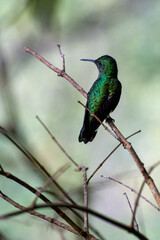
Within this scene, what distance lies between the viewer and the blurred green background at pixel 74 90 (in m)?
4.18

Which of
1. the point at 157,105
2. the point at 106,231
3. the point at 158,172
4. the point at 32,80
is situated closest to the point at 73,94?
the point at 32,80

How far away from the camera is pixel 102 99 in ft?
9.02

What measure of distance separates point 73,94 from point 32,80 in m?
0.74

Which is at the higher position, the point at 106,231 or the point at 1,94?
the point at 1,94

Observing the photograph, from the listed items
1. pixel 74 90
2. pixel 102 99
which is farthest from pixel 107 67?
pixel 74 90

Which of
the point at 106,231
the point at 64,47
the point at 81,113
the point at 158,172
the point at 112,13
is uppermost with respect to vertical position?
the point at 112,13

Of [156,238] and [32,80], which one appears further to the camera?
[32,80]

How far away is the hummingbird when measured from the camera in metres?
2.63

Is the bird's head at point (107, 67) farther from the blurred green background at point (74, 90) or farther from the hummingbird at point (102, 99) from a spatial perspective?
the blurred green background at point (74, 90)

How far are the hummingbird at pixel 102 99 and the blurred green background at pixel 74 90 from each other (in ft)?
4.55

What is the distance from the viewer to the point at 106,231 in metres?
4.02

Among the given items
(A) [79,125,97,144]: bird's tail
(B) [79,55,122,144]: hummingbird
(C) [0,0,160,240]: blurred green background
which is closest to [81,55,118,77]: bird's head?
(B) [79,55,122,144]: hummingbird

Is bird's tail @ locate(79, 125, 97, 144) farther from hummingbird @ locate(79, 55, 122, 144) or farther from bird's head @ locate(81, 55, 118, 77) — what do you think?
bird's head @ locate(81, 55, 118, 77)

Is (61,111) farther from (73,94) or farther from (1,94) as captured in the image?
(1,94)
